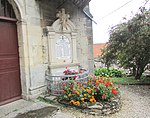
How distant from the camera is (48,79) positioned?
4.40 m

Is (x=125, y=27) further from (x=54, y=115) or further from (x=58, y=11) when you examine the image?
(x=54, y=115)

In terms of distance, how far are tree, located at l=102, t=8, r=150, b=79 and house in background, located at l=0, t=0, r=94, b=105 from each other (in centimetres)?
262

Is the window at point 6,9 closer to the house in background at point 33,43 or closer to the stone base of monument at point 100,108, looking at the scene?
the house in background at point 33,43

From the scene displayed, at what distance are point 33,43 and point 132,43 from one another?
4.60 metres

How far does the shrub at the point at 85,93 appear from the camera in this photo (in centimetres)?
369

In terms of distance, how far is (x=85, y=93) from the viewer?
3.84m

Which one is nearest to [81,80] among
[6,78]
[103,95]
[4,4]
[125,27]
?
Answer: [103,95]

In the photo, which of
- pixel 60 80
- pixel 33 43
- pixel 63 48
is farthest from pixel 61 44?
pixel 60 80

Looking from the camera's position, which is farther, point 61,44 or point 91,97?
point 61,44

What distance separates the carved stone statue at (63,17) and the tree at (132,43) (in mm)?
3079

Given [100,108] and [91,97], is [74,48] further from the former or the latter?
[100,108]

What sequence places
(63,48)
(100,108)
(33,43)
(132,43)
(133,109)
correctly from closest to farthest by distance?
(100,108) < (133,109) < (33,43) < (63,48) < (132,43)

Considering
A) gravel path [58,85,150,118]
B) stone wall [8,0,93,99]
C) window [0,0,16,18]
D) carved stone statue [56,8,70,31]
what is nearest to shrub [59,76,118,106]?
gravel path [58,85,150,118]

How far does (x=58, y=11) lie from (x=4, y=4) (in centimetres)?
164
